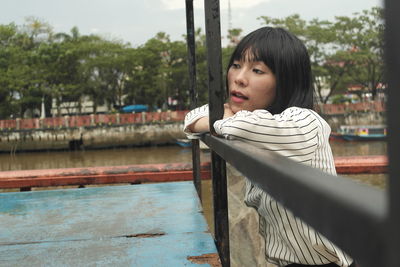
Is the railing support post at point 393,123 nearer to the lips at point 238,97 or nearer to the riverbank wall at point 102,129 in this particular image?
the lips at point 238,97

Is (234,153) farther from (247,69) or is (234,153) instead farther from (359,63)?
(359,63)

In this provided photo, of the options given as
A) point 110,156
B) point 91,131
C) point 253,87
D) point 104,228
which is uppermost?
point 253,87

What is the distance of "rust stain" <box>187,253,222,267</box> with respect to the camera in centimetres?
86

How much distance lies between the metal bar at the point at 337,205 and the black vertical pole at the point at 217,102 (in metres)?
0.54

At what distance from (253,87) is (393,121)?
2.30 ft

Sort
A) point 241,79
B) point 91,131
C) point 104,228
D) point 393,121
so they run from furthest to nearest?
point 91,131 → point 104,228 → point 241,79 → point 393,121

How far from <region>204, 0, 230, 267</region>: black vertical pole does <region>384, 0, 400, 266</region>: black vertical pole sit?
0.70 metres

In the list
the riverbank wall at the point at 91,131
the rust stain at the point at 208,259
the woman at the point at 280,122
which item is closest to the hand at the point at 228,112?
the woman at the point at 280,122

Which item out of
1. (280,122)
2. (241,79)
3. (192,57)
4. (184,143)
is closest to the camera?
(280,122)

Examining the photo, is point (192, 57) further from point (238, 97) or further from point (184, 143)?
point (184, 143)

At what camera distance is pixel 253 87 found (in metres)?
0.84

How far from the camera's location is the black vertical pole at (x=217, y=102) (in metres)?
0.83

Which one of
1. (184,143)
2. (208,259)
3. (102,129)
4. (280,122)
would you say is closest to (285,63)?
(280,122)

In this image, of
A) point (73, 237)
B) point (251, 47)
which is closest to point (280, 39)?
point (251, 47)
